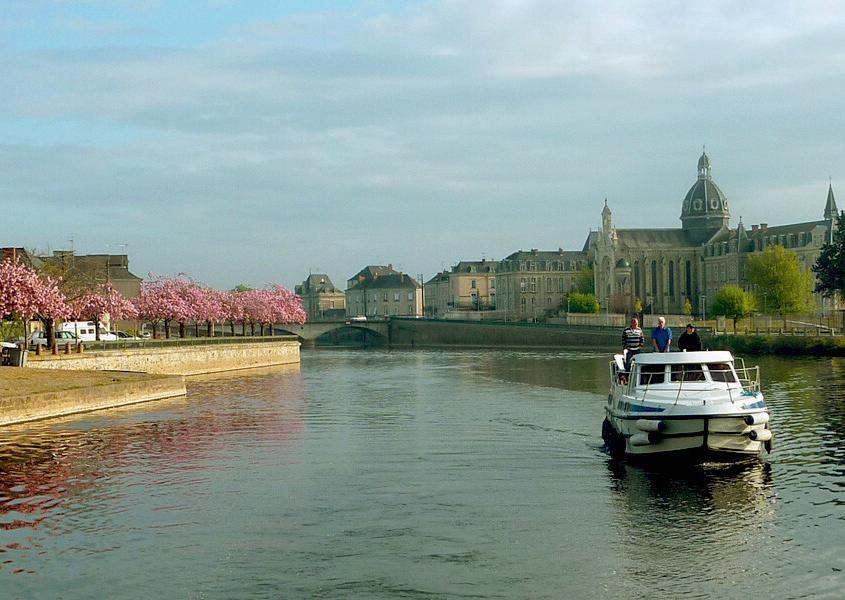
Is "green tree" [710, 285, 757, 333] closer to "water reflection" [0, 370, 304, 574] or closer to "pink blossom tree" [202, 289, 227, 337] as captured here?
"pink blossom tree" [202, 289, 227, 337]

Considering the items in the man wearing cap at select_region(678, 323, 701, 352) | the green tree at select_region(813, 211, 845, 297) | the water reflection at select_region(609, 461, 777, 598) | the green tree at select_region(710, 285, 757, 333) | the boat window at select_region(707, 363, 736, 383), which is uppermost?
the green tree at select_region(813, 211, 845, 297)

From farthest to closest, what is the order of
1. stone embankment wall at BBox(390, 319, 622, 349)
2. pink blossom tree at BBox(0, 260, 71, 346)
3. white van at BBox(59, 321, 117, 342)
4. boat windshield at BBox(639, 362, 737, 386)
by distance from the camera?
stone embankment wall at BBox(390, 319, 622, 349) → white van at BBox(59, 321, 117, 342) → pink blossom tree at BBox(0, 260, 71, 346) → boat windshield at BBox(639, 362, 737, 386)

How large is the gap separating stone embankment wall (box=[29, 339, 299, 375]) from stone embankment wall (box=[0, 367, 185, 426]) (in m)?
6.93

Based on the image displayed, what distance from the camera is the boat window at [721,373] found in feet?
102

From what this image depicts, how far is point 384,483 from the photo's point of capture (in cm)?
2889

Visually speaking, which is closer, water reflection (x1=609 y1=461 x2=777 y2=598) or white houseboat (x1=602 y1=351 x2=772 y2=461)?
water reflection (x1=609 y1=461 x2=777 y2=598)

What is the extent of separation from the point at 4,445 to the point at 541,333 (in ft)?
402

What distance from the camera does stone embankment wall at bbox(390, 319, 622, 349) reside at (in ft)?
471

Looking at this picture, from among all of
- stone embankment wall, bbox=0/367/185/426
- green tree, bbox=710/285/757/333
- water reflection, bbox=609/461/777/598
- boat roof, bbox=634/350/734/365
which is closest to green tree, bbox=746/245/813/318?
green tree, bbox=710/285/757/333

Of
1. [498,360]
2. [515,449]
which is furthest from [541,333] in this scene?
[515,449]

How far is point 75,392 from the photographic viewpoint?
153 feet

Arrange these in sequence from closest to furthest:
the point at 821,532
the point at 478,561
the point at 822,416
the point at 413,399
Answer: the point at 478,561
the point at 821,532
the point at 822,416
the point at 413,399

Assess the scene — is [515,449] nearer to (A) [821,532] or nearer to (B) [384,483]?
(B) [384,483]

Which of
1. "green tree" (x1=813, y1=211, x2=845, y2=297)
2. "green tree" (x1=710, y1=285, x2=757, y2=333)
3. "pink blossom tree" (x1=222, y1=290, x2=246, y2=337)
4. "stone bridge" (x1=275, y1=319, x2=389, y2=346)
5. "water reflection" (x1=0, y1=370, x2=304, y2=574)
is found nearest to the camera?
"water reflection" (x1=0, y1=370, x2=304, y2=574)
